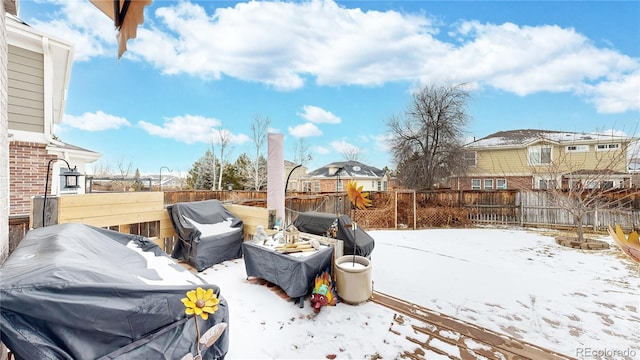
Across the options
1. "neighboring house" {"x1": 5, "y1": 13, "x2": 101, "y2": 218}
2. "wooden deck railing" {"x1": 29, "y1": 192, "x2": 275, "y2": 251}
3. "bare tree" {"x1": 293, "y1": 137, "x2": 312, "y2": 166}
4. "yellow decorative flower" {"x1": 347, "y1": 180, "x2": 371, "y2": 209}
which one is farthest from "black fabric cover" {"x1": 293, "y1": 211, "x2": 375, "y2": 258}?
"bare tree" {"x1": 293, "y1": 137, "x2": 312, "y2": 166}

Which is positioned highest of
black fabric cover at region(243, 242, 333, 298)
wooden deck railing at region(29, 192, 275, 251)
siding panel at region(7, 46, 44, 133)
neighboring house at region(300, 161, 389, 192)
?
siding panel at region(7, 46, 44, 133)

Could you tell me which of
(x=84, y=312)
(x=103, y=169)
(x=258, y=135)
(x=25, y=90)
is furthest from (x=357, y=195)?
(x=103, y=169)

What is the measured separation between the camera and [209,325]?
1677mm

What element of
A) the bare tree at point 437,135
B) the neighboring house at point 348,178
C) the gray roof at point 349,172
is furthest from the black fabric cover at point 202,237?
the neighboring house at point 348,178

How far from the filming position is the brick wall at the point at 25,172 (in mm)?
4578

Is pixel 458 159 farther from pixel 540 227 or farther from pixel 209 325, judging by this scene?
pixel 209 325

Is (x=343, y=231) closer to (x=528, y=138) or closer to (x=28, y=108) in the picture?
(x=28, y=108)

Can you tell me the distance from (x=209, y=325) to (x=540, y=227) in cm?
1212

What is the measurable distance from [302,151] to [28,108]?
762 inches

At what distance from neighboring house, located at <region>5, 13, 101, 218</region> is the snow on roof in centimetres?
1666

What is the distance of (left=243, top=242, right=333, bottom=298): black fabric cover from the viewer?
3.09 meters

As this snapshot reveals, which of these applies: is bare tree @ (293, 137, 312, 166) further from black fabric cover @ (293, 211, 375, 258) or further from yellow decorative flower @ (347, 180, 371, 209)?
yellow decorative flower @ (347, 180, 371, 209)

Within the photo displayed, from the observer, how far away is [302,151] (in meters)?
23.8

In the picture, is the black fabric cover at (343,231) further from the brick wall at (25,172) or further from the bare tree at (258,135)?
the bare tree at (258,135)
